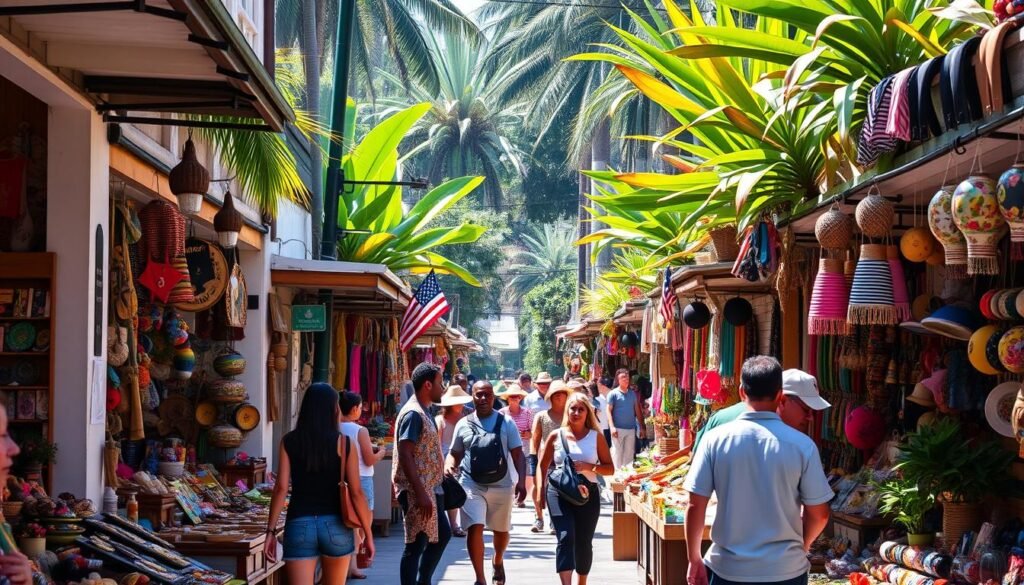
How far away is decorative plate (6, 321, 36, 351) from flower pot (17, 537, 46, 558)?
157cm

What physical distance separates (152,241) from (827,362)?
5.33m

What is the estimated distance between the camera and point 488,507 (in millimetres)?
10297

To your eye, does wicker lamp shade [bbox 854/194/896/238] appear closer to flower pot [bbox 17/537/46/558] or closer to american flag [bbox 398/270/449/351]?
flower pot [bbox 17/537/46/558]

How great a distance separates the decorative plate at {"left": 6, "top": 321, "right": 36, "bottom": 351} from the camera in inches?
328

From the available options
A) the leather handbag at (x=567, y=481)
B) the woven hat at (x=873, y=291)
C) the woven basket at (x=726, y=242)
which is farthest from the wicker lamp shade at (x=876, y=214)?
the woven basket at (x=726, y=242)

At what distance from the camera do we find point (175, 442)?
11.5 meters

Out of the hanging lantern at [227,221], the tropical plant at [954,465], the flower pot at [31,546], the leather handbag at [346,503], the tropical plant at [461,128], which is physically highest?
the tropical plant at [461,128]

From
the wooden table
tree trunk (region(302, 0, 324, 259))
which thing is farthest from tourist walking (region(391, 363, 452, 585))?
tree trunk (region(302, 0, 324, 259))

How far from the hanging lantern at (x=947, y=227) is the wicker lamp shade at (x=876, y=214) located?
818 millimetres

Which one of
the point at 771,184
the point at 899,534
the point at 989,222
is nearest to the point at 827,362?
the point at 771,184

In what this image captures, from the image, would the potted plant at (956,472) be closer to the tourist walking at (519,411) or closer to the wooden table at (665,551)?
the wooden table at (665,551)

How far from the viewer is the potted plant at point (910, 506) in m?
7.04

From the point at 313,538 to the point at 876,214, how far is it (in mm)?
3659

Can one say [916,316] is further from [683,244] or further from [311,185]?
[311,185]
